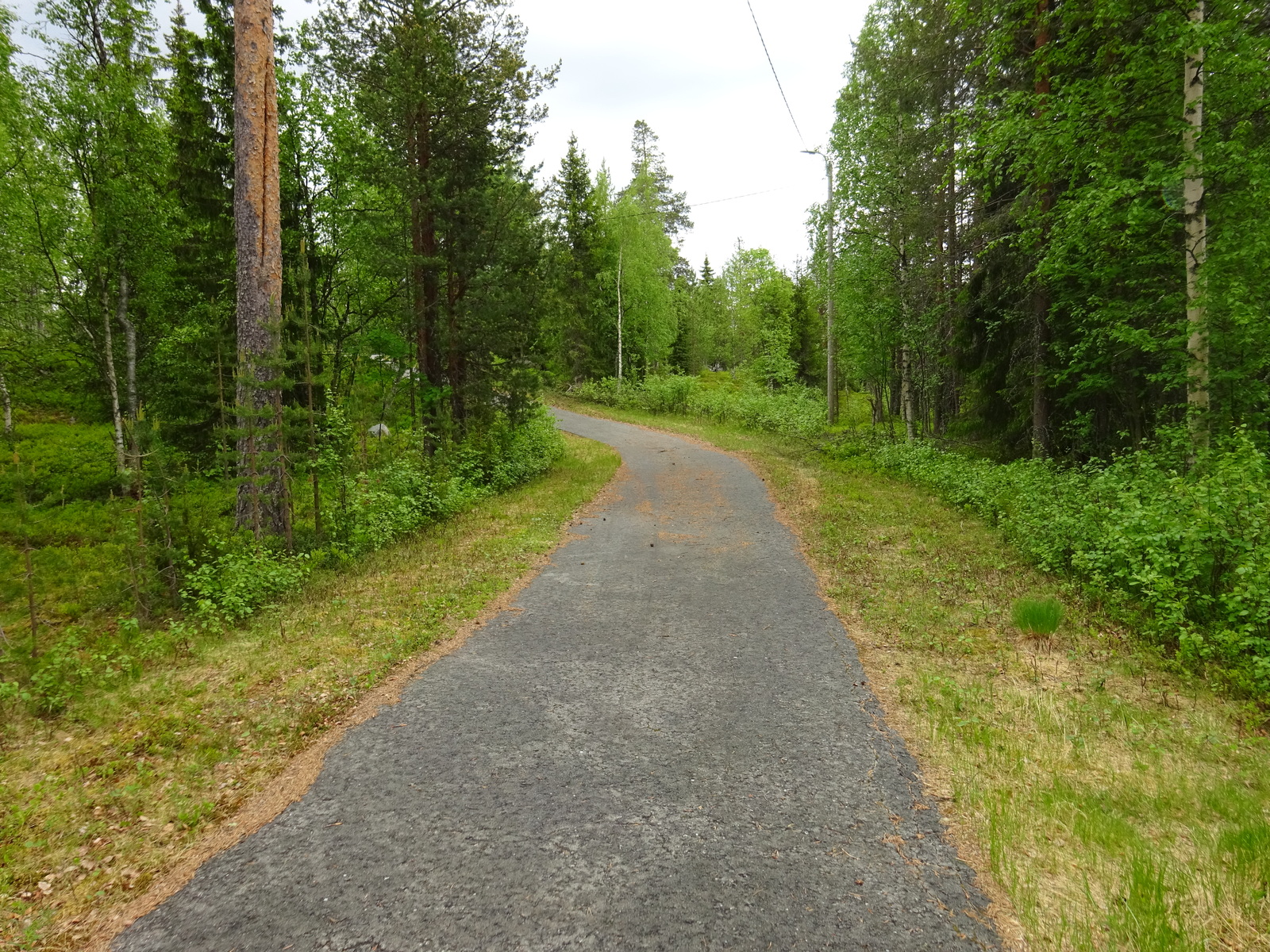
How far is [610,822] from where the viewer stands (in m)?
3.64

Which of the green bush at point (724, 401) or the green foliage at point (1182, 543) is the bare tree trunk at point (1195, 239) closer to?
the green foliage at point (1182, 543)

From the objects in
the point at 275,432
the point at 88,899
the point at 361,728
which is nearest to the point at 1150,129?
the point at 361,728

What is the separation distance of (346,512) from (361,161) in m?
10.2

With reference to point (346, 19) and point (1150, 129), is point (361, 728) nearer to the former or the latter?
point (1150, 129)

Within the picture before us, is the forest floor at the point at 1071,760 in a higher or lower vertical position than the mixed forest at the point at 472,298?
lower

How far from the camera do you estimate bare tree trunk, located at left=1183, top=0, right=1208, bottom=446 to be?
8.18 metres

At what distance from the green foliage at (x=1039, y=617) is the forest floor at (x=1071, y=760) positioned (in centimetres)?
18

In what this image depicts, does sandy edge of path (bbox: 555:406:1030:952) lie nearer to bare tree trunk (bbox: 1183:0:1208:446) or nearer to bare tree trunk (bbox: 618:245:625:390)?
bare tree trunk (bbox: 1183:0:1208:446)

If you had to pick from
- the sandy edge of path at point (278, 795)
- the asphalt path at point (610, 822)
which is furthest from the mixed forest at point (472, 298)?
the asphalt path at point (610, 822)

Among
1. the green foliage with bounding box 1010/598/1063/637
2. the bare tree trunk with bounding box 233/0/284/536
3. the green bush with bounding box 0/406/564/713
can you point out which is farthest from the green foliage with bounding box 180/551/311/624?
the green foliage with bounding box 1010/598/1063/637

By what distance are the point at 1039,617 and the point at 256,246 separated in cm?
1078

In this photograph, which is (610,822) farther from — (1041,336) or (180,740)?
(1041,336)

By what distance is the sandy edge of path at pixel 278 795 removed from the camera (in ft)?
10.00

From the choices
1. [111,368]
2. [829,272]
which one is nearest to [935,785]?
[111,368]
